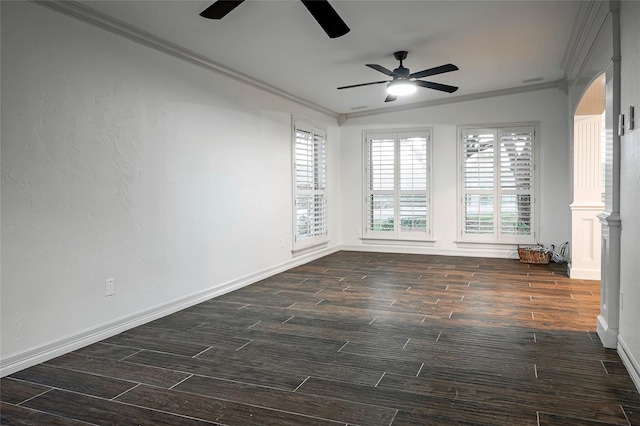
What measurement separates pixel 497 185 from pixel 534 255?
1250 mm

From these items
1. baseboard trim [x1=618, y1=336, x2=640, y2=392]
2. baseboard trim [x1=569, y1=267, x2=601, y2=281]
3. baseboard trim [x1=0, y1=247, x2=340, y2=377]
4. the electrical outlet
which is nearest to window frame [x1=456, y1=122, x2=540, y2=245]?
baseboard trim [x1=569, y1=267, x2=601, y2=281]

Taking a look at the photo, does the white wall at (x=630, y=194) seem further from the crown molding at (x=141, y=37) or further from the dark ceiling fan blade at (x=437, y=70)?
the crown molding at (x=141, y=37)

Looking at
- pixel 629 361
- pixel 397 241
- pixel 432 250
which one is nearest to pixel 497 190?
pixel 432 250

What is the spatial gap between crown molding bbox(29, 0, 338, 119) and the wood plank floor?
236 centimetres

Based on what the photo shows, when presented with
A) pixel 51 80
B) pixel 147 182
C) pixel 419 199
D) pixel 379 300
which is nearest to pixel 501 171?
pixel 419 199

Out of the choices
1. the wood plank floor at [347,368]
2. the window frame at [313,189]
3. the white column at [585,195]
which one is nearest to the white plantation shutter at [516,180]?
the white column at [585,195]

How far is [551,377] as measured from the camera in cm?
270

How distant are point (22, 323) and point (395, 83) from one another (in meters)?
3.95

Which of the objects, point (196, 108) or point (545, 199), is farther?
point (545, 199)

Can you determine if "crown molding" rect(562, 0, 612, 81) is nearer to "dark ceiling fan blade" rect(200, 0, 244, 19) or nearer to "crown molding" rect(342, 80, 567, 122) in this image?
"crown molding" rect(342, 80, 567, 122)

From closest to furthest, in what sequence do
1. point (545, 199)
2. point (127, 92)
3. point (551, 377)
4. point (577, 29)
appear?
1. point (551, 377)
2. point (127, 92)
3. point (577, 29)
4. point (545, 199)

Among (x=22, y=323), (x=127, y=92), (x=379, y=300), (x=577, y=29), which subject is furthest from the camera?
(x=379, y=300)

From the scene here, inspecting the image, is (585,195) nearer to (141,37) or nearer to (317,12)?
(317,12)

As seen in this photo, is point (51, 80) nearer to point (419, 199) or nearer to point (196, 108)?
point (196, 108)
